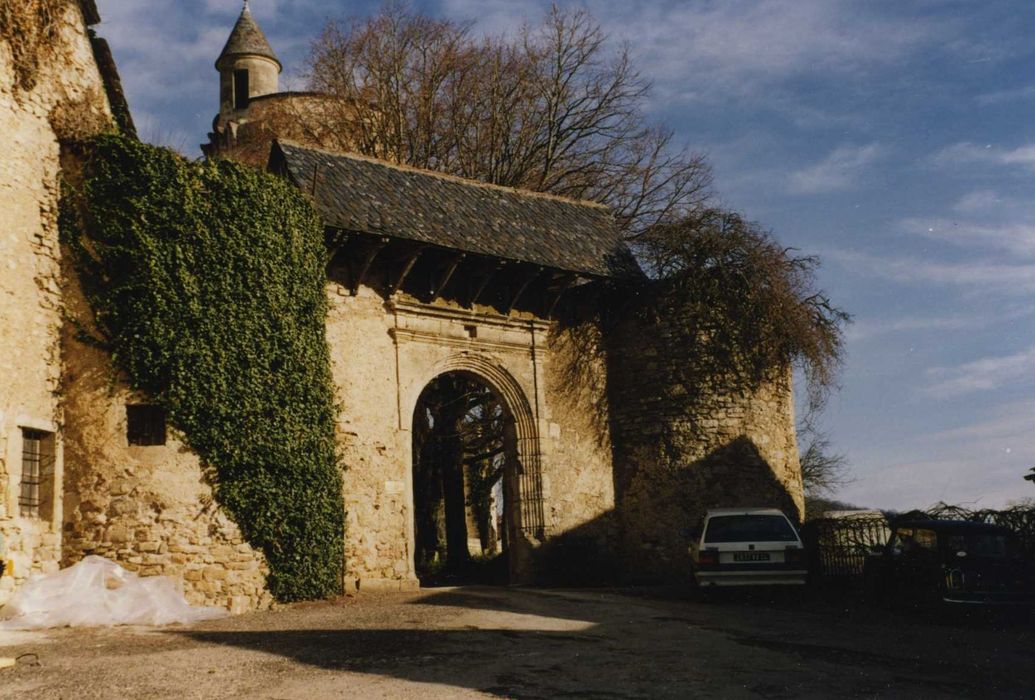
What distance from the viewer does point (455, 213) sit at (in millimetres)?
17797

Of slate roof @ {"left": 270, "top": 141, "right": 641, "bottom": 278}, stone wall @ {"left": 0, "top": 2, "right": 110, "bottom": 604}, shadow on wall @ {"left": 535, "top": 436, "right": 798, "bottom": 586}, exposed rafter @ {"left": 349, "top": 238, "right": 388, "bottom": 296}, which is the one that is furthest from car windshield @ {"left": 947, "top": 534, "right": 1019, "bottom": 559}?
stone wall @ {"left": 0, "top": 2, "right": 110, "bottom": 604}

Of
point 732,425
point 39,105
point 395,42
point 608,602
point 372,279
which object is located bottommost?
point 608,602

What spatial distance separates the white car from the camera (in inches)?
533

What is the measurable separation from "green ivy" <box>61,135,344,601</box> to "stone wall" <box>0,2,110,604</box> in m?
0.45

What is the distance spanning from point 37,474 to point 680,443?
1080 cm

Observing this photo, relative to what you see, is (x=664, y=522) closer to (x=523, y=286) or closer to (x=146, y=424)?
(x=523, y=286)

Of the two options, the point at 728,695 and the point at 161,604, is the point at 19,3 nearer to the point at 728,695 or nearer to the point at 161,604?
the point at 161,604

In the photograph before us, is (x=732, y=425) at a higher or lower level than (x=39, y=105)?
lower

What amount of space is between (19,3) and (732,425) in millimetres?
13179

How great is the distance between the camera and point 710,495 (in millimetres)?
17891

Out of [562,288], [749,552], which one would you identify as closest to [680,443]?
[562,288]

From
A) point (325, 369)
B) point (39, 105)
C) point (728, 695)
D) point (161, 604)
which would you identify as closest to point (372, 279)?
point (325, 369)

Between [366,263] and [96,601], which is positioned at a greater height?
[366,263]

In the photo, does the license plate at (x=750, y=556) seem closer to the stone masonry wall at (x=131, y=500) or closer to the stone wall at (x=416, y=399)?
the stone wall at (x=416, y=399)
